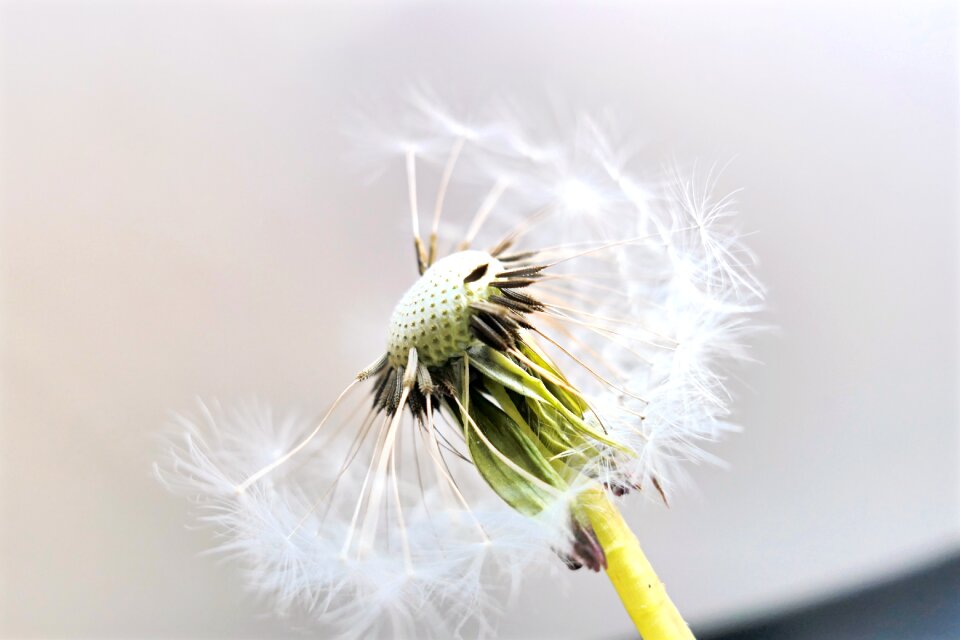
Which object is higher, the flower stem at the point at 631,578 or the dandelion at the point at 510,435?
the dandelion at the point at 510,435

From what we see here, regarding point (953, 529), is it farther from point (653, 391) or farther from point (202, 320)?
point (202, 320)

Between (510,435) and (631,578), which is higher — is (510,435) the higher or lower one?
the higher one

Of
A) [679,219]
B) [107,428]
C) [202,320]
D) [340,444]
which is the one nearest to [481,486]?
[340,444]

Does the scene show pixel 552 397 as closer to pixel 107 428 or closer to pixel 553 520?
pixel 553 520

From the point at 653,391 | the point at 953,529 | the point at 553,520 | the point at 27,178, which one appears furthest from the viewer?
the point at 953,529

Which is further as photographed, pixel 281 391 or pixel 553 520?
pixel 281 391

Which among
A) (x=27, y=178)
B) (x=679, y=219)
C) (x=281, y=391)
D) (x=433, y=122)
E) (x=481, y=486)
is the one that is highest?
(x=27, y=178)

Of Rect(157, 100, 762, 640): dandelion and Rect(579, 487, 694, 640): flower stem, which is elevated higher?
Rect(157, 100, 762, 640): dandelion

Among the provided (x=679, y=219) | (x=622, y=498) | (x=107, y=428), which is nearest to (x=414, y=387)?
(x=622, y=498)

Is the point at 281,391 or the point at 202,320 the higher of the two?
the point at 202,320

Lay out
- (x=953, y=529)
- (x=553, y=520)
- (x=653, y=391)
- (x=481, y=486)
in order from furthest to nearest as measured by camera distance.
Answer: (x=953, y=529) < (x=481, y=486) < (x=653, y=391) < (x=553, y=520)
